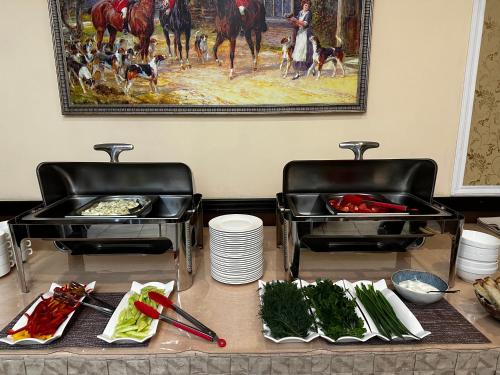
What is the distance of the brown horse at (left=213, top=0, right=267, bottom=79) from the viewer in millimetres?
1257

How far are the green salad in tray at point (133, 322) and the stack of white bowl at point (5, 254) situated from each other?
482 millimetres

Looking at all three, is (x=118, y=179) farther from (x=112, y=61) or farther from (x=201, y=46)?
(x=201, y=46)

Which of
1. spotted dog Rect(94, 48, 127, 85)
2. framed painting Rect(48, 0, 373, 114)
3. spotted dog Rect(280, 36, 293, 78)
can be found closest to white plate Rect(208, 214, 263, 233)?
framed painting Rect(48, 0, 373, 114)

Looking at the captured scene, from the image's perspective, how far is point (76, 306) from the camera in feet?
2.89

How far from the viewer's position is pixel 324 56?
130 cm

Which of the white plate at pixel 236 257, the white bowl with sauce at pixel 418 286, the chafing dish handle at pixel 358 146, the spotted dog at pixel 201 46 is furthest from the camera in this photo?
the spotted dog at pixel 201 46

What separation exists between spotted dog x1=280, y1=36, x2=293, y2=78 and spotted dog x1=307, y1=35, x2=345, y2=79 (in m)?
0.08

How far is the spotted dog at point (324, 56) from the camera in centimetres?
129

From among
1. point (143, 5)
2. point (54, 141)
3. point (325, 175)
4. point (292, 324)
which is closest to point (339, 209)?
point (325, 175)

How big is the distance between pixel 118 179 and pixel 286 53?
78cm

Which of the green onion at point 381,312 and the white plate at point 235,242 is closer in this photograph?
the green onion at point 381,312

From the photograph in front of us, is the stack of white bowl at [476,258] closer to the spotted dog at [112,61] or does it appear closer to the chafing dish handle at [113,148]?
the chafing dish handle at [113,148]

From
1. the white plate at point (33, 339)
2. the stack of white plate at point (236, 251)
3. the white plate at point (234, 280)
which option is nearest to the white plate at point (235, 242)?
the stack of white plate at point (236, 251)

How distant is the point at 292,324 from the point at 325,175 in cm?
61
